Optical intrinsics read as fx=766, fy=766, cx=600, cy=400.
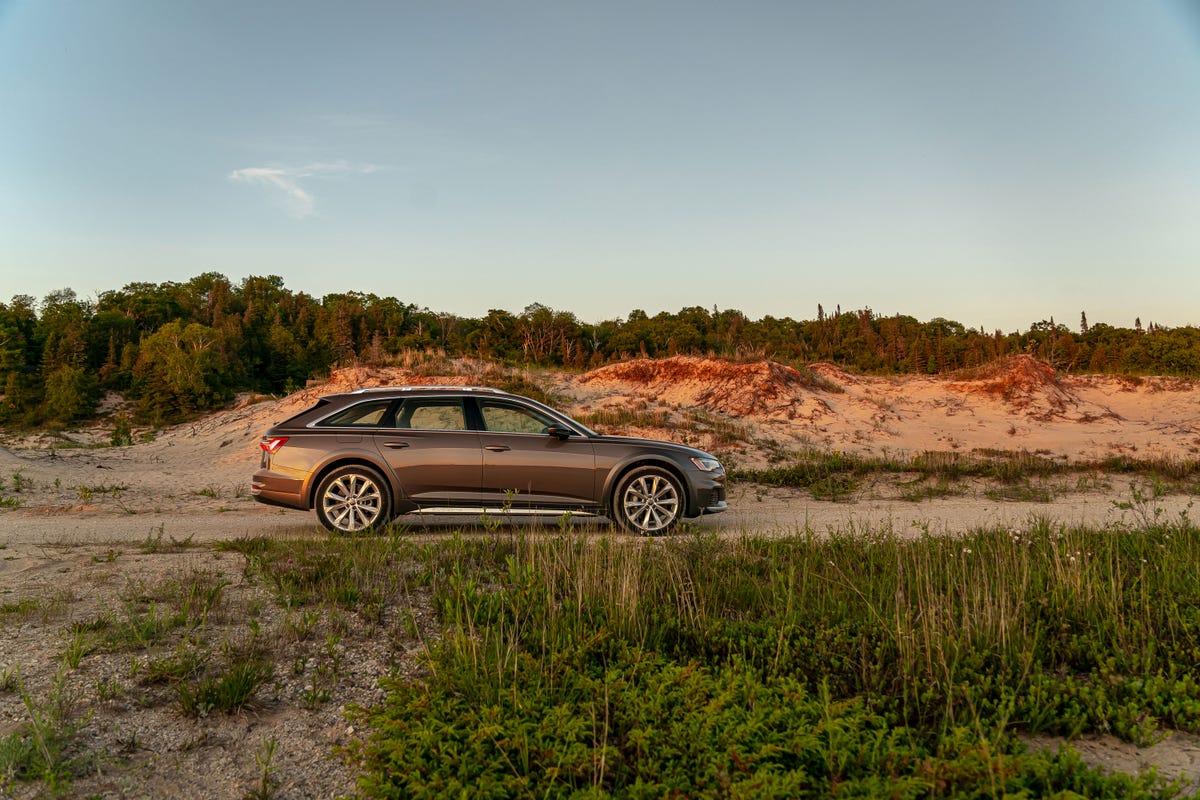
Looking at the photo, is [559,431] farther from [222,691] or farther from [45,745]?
[45,745]

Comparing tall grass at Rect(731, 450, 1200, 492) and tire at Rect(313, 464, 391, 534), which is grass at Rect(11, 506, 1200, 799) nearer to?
tire at Rect(313, 464, 391, 534)

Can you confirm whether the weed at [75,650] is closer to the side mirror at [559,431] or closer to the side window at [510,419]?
the side window at [510,419]

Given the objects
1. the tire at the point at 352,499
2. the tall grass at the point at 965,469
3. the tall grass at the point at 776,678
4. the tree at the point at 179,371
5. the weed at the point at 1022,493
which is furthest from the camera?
the tree at the point at 179,371

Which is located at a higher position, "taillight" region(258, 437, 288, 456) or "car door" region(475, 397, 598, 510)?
"taillight" region(258, 437, 288, 456)

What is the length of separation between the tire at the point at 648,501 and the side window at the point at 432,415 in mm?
2132

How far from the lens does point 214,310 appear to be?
86062mm

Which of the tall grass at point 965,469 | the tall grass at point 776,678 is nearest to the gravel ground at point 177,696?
the tall grass at point 776,678

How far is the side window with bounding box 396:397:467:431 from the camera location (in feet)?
31.1

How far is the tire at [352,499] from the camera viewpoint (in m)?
9.15

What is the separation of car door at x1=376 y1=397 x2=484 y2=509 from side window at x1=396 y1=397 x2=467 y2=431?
71mm

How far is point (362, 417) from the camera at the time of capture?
9562 mm

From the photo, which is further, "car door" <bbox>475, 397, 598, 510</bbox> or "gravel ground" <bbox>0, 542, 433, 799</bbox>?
"car door" <bbox>475, 397, 598, 510</bbox>

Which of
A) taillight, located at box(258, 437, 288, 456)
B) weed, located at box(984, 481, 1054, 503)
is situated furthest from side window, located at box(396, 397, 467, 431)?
weed, located at box(984, 481, 1054, 503)

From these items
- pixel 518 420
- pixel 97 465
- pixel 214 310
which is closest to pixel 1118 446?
pixel 518 420
